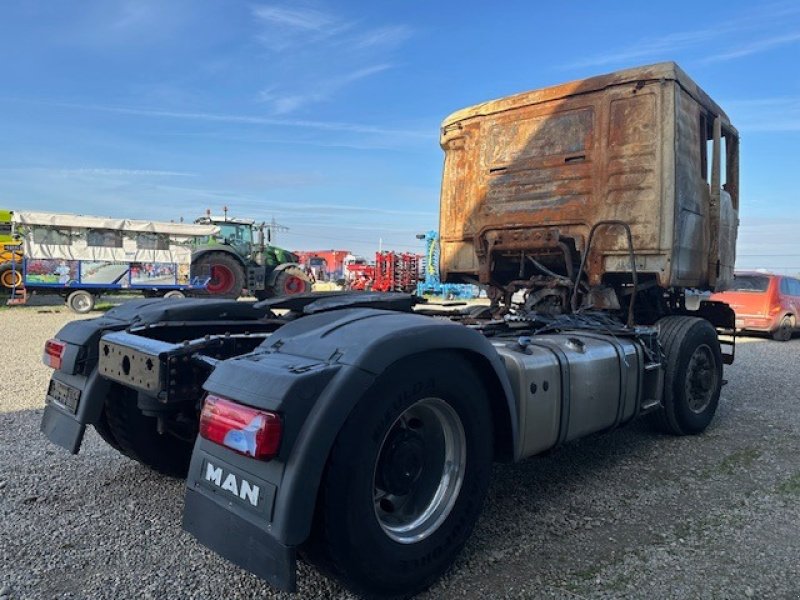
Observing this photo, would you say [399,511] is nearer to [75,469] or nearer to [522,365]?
[522,365]

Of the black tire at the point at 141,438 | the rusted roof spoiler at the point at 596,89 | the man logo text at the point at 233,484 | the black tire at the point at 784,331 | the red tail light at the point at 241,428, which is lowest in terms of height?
the black tire at the point at 784,331

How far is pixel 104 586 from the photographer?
8.03ft

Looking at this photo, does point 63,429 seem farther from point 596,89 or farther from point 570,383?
point 596,89

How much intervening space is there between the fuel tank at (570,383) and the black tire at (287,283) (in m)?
15.6

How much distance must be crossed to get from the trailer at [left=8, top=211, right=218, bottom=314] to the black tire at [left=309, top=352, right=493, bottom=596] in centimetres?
1508

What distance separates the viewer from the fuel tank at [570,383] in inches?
118

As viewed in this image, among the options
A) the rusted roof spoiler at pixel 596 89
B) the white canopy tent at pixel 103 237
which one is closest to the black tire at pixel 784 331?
the rusted roof spoiler at pixel 596 89

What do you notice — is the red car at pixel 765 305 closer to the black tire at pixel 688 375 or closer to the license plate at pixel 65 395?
the black tire at pixel 688 375

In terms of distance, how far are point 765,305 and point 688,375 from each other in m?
9.85

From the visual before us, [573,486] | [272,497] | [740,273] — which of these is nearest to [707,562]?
[573,486]

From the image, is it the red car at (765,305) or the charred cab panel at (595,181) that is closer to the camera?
the charred cab panel at (595,181)

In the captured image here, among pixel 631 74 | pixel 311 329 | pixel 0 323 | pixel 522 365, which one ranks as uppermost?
pixel 631 74

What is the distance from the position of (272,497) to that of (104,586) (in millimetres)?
1077

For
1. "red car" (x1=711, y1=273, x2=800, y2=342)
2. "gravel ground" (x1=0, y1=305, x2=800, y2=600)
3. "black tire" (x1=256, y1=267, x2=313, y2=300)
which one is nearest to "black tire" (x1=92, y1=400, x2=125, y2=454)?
"gravel ground" (x1=0, y1=305, x2=800, y2=600)
